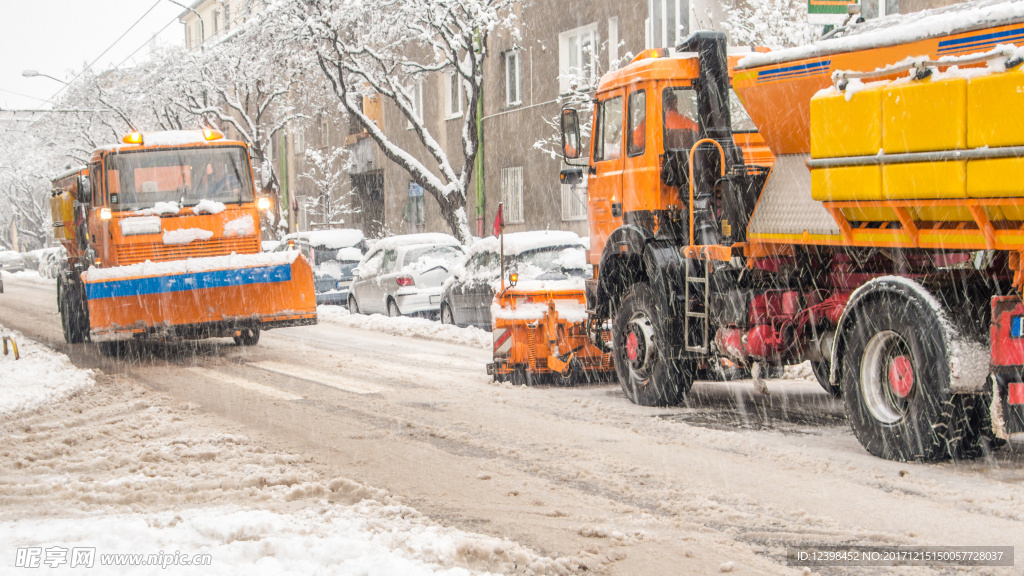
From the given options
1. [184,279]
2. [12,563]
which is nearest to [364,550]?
[12,563]

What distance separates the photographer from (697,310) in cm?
848

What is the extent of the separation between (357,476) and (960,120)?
3954mm

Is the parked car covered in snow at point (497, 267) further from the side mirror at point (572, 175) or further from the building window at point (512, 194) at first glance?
the building window at point (512, 194)

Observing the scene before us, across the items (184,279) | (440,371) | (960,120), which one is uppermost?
(960,120)

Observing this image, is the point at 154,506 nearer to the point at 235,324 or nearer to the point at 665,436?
the point at 665,436

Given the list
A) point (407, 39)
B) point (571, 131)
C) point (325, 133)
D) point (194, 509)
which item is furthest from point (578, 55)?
point (194, 509)

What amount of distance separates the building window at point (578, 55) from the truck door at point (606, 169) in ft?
45.3

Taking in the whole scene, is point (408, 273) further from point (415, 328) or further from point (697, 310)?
point (697, 310)

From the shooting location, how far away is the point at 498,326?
406 inches

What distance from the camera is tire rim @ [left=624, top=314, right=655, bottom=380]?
8977mm

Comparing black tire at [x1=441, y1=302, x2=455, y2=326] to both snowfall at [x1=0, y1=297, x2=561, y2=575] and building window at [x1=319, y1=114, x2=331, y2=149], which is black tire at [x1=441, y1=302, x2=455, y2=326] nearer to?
snowfall at [x1=0, y1=297, x2=561, y2=575]

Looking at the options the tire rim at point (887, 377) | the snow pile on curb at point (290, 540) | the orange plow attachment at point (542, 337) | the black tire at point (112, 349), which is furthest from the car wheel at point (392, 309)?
the snow pile on curb at point (290, 540)

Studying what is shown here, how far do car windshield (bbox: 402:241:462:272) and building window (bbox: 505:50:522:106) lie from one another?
1071cm

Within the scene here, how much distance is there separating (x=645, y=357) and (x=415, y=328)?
7471 millimetres
